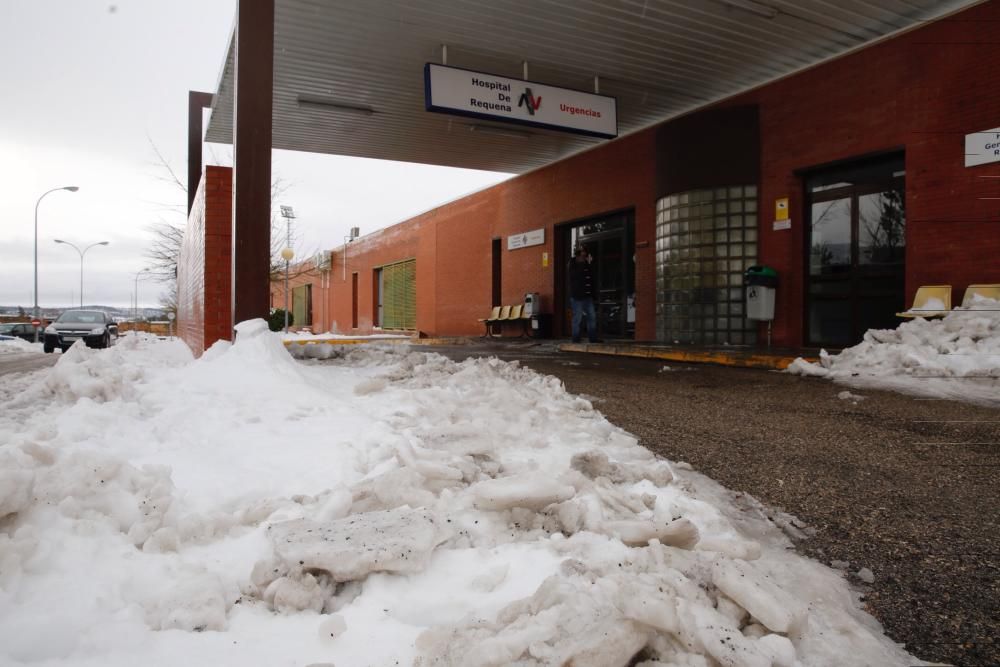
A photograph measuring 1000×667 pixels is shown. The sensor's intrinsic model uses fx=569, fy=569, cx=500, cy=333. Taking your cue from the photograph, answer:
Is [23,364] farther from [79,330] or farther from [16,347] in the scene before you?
[16,347]

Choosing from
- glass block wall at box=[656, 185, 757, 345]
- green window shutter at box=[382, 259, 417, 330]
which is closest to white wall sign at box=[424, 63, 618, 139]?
glass block wall at box=[656, 185, 757, 345]

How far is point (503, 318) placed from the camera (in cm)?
1590

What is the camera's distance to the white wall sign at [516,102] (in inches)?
352

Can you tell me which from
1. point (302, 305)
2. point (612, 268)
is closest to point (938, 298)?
point (612, 268)

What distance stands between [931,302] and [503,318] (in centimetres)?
1018

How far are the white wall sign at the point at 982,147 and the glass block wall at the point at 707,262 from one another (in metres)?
3.07

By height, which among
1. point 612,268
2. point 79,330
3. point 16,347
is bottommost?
point 16,347

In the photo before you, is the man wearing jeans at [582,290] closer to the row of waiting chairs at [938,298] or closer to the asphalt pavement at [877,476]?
the row of waiting chairs at [938,298]

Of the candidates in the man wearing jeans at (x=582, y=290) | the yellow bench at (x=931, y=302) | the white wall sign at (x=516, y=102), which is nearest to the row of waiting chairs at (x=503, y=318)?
the man wearing jeans at (x=582, y=290)

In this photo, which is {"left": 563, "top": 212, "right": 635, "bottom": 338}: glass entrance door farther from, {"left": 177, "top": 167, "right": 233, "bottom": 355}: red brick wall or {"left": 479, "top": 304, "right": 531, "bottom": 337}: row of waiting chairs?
{"left": 177, "top": 167, "right": 233, "bottom": 355}: red brick wall

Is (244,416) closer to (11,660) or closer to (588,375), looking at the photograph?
(11,660)

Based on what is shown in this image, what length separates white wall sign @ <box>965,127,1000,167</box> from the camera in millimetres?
7062

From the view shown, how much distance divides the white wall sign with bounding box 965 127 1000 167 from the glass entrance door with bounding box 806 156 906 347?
93 centimetres

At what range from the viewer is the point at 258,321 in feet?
15.1
